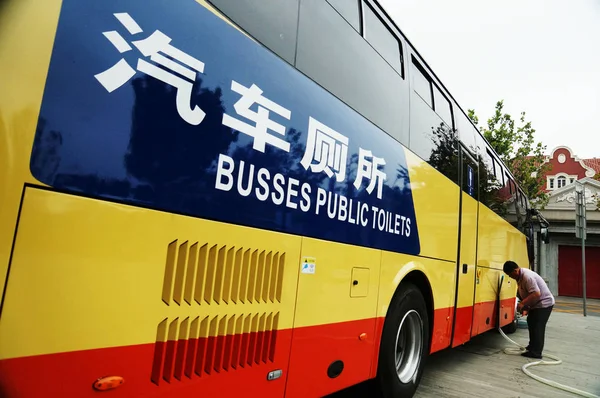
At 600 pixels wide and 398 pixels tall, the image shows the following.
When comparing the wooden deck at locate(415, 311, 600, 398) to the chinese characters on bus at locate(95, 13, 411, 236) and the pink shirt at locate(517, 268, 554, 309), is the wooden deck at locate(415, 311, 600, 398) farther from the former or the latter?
the chinese characters on bus at locate(95, 13, 411, 236)

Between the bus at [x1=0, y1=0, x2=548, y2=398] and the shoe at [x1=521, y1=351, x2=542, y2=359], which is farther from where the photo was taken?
the shoe at [x1=521, y1=351, x2=542, y2=359]

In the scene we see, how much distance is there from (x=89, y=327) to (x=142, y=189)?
0.56m

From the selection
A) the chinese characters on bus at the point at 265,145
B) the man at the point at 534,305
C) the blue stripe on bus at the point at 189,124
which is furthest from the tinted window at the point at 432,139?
the man at the point at 534,305

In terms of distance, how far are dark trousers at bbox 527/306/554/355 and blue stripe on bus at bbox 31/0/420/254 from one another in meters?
5.33

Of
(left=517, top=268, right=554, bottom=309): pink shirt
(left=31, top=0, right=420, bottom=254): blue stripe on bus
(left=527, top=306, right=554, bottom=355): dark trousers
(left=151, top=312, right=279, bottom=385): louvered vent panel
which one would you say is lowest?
(left=527, top=306, right=554, bottom=355): dark trousers

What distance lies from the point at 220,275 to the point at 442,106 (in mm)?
4043

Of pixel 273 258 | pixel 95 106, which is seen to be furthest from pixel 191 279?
pixel 95 106

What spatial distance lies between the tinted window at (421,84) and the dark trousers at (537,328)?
14.3 ft

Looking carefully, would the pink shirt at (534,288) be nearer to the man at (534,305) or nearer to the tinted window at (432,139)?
the man at (534,305)

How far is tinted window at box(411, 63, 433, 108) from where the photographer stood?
4234mm

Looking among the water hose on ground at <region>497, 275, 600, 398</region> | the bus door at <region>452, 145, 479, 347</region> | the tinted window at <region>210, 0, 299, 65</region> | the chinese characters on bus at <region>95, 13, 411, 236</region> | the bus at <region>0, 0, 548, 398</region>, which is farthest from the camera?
the bus door at <region>452, 145, 479, 347</region>

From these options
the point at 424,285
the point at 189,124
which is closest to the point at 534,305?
the point at 424,285

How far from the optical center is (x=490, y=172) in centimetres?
681

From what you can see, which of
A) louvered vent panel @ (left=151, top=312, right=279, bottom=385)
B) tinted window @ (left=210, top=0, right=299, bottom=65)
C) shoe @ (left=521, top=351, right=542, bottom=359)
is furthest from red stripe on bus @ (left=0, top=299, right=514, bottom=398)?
shoe @ (left=521, top=351, right=542, bottom=359)
